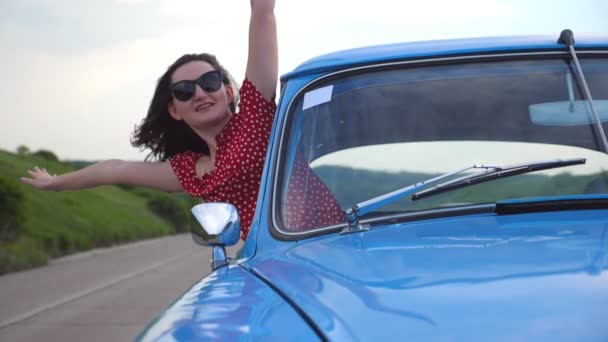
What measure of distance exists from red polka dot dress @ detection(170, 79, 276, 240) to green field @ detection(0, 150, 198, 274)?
9557 mm

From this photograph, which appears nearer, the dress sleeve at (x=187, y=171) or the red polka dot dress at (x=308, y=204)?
the red polka dot dress at (x=308, y=204)

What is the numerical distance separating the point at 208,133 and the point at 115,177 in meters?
0.59

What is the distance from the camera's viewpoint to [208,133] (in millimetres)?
4059

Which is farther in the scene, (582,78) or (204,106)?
(204,106)

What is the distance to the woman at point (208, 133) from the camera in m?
3.74

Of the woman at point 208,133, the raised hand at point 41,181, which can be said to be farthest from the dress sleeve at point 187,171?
the raised hand at point 41,181

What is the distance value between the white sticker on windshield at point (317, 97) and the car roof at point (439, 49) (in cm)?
8

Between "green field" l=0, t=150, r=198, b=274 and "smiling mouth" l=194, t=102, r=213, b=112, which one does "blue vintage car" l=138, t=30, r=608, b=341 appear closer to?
"smiling mouth" l=194, t=102, r=213, b=112

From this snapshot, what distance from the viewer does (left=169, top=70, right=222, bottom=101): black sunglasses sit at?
402 cm

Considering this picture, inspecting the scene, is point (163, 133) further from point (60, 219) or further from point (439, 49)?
point (60, 219)

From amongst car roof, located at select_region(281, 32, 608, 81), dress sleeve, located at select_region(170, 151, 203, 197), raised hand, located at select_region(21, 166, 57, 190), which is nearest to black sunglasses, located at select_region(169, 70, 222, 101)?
dress sleeve, located at select_region(170, 151, 203, 197)

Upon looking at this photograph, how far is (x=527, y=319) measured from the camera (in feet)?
5.73

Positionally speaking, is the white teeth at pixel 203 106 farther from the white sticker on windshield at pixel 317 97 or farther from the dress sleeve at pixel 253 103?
the white sticker on windshield at pixel 317 97

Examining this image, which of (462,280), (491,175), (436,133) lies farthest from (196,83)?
(462,280)
